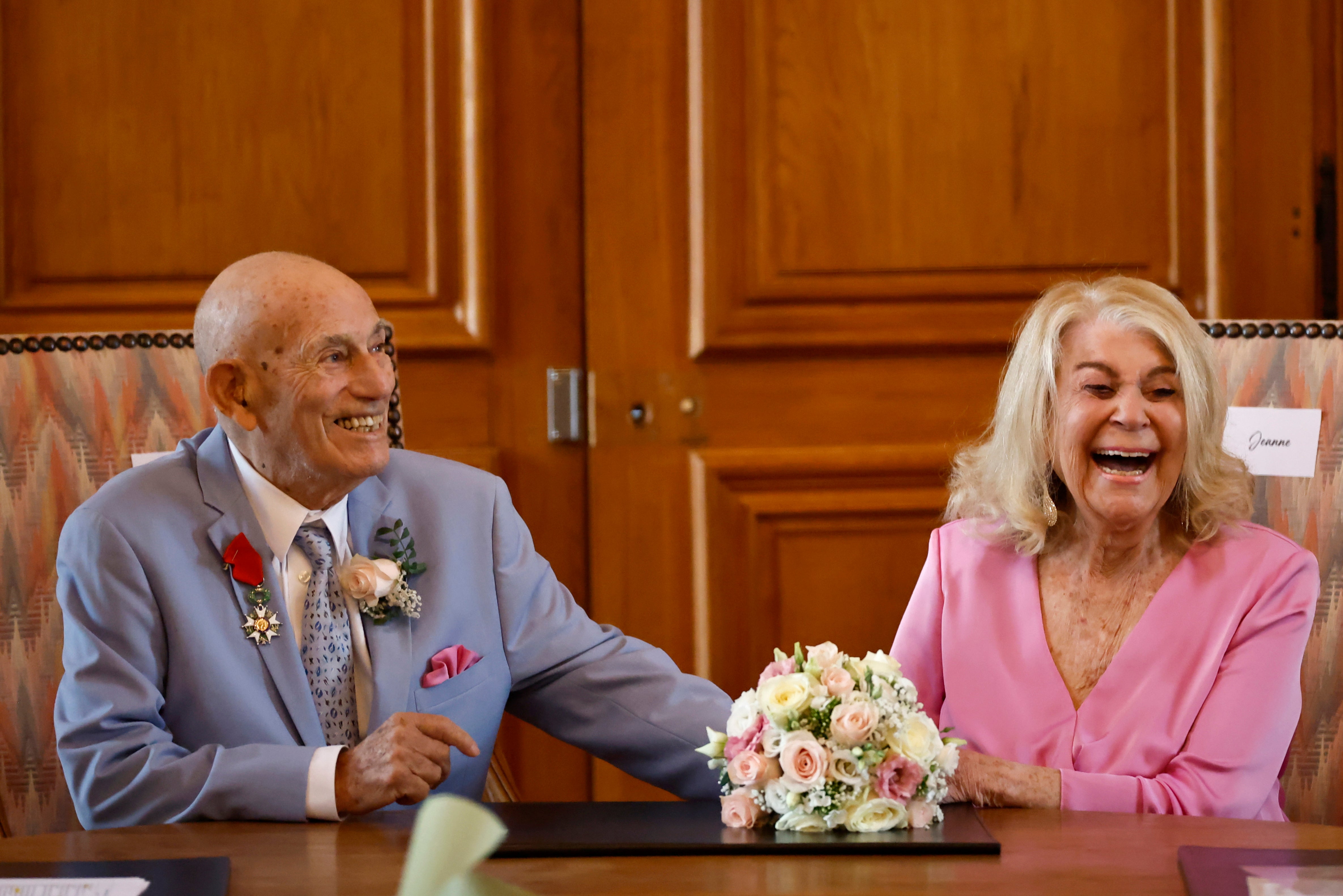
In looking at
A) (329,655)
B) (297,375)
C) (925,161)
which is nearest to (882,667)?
(329,655)

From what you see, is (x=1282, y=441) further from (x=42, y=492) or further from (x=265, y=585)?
(x=42, y=492)

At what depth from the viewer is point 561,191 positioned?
2.68 m

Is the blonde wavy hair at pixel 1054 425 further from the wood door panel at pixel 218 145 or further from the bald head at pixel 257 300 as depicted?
the wood door panel at pixel 218 145

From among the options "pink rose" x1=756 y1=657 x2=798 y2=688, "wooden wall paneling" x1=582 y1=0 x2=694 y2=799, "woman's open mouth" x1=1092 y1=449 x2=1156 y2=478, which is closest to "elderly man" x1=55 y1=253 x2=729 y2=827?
"pink rose" x1=756 y1=657 x2=798 y2=688

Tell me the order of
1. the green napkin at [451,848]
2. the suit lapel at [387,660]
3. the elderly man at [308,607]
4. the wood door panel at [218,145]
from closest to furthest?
the green napkin at [451,848]
the elderly man at [308,607]
the suit lapel at [387,660]
the wood door panel at [218,145]

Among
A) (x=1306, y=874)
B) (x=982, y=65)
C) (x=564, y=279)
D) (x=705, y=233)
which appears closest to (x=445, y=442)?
(x=564, y=279)

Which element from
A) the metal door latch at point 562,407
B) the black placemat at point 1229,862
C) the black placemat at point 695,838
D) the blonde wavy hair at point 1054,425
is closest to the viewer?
the black placemat at point 1229,862

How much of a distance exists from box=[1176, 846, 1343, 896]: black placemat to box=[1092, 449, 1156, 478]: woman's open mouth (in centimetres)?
70

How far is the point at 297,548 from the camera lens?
1727 mm

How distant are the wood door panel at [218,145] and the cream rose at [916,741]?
161cm

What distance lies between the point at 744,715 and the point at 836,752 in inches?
4.1

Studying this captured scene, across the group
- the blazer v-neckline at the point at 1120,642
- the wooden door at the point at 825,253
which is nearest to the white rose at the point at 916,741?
the blazer v-neckline at the point at 1120,642

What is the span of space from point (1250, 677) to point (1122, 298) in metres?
0.53

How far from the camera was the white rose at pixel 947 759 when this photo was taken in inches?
49.7
